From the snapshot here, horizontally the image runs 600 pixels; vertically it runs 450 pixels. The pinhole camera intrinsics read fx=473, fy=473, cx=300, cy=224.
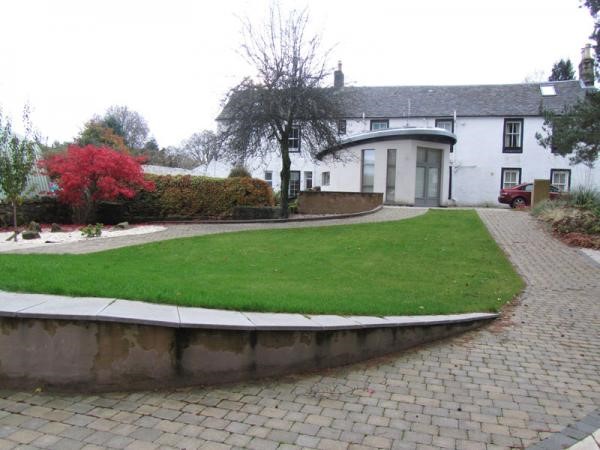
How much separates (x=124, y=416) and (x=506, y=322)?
4824 mm

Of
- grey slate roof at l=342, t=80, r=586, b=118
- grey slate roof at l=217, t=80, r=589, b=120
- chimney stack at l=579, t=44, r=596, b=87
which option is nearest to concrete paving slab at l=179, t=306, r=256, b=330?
grey slate roof at l=342, t=80, r=586, b=118

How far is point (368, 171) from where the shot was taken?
78.2ft

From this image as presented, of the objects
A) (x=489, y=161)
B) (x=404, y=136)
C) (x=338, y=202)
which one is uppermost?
(x=404, y=136)

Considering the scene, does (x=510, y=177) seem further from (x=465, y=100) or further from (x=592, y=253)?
(x=592, y=253)

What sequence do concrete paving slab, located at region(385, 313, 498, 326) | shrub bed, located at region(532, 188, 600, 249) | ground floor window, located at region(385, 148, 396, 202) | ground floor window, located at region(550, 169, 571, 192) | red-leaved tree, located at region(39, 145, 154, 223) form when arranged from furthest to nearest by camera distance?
ground floor window, located at region(550, 169, 571, 192) → ground floor window, located at region(385, 148, 396, 202) → red-leaved tree, located at region(39, 145, 154, 223) → shrub bed, located at region(532, 188, 600, 249) → concrete paving slab, located at region(385, 313, 498, 326)

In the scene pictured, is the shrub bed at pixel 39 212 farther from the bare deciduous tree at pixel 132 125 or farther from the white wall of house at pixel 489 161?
the bare deciduous tree at pixel 132 125

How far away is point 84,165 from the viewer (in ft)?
51.1

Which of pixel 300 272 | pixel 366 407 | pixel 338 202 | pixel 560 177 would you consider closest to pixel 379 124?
pixel 560 177

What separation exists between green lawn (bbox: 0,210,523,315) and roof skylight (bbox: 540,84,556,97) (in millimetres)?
23441

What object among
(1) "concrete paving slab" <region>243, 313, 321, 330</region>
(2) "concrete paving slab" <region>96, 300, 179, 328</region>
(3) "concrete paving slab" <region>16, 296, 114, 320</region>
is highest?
(3) "concrete paving slab" <region>16, 296, 114, 320</region>

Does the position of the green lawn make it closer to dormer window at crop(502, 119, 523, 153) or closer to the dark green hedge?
the dark green hedge

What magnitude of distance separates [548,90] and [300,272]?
102 feet

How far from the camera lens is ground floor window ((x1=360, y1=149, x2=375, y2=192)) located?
23544 millimetres

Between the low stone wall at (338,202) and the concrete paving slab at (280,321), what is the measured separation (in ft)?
54.4
